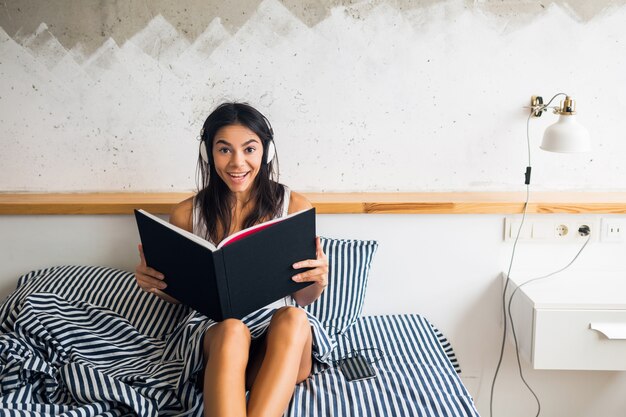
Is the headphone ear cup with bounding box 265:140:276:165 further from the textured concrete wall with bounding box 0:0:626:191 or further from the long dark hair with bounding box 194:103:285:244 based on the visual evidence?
the textured concrete wall with bounding box 0:0:626:191

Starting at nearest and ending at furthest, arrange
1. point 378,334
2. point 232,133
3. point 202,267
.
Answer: point 202,267 → point 232,133 → point 378,334

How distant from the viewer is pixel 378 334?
5.70 ft

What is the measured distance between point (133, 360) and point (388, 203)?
839 millimetres

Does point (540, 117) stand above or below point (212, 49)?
below

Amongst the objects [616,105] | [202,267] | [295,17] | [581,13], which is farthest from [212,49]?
[616,105]

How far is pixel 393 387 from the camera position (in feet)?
4.64

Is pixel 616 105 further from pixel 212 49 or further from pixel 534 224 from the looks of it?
pixel 212 49

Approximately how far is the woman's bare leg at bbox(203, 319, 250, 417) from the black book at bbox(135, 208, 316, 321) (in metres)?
0.04

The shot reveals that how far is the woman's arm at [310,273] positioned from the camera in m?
1.45

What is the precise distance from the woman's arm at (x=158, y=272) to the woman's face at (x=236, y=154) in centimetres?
18

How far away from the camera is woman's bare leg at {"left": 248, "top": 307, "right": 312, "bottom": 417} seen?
125 centimetres

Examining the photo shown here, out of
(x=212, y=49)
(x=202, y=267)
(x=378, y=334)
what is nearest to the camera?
(x=202, y=267)

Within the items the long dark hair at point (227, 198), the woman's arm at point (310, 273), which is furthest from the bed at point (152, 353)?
the long dark hair at point (227, 198)

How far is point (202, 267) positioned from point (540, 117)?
3.85ft
